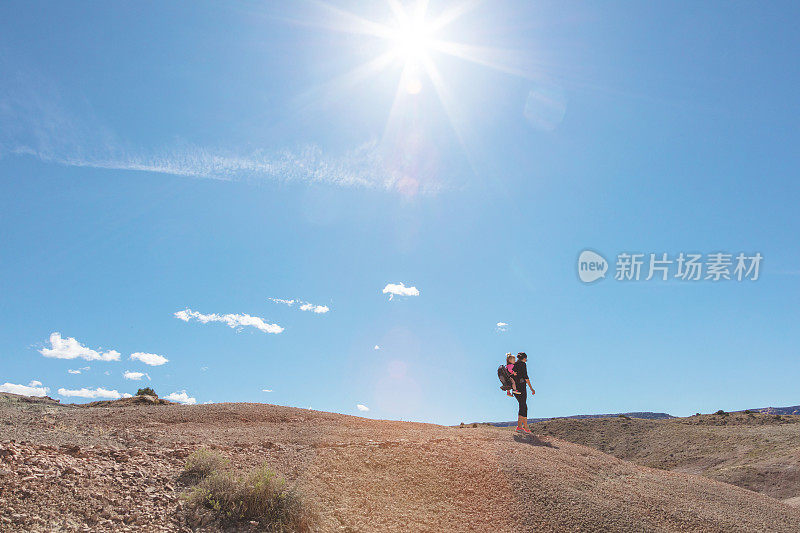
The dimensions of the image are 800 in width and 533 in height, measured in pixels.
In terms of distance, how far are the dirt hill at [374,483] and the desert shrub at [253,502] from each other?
256 mm

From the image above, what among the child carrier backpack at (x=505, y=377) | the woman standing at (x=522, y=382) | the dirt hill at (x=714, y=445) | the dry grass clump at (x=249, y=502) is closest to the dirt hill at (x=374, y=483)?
the dry grass clump at (x=249, y=502)

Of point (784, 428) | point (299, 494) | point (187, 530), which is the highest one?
point (784, 428)

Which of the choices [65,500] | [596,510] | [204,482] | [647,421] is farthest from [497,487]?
[647,421]

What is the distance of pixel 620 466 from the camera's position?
1437 centimetres

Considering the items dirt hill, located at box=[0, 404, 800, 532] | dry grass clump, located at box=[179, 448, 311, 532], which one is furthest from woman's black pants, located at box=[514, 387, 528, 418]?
dry grass clump, located at box=[179, 448, 311, 532]

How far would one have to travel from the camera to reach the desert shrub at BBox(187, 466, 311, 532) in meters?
7.89

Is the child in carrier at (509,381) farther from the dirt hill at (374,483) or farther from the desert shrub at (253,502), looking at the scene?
the desert shrub at (253,502)

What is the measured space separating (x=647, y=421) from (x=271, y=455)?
43.9m

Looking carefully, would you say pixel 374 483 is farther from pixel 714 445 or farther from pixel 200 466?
pixel 714 445

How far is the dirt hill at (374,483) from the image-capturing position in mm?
7473

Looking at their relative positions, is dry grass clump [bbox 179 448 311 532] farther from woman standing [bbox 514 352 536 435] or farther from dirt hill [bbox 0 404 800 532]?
woman standing [bbox 514 352 536 435]

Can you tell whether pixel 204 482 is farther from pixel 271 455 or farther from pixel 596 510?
pixel 596 510

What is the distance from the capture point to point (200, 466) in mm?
9164

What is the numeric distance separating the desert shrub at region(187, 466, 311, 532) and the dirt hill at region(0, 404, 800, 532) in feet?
0.84
